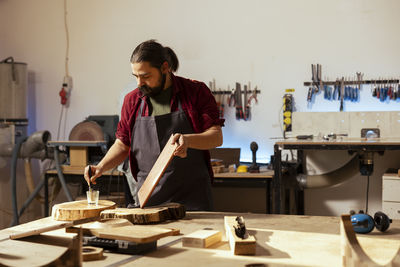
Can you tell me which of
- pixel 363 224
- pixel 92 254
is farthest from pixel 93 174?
pixel 363 224

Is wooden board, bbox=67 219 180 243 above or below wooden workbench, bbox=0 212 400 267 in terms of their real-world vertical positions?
above

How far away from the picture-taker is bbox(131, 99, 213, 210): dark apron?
6.97ft

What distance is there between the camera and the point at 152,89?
223 cm

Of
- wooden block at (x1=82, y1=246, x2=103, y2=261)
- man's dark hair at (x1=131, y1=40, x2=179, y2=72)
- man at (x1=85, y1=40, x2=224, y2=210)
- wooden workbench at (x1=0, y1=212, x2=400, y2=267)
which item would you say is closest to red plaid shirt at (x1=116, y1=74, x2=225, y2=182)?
man at (x1=85, y1=40, x2=224, y2=210)

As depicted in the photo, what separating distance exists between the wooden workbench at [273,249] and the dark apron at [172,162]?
0.51m

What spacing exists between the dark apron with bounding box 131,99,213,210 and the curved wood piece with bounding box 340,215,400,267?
1.11 metres

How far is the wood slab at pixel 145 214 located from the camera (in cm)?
161

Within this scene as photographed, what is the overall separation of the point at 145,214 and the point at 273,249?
505 mm

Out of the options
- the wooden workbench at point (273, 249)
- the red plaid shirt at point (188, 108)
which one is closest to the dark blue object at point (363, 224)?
the wooden workbench at point (273, 249)

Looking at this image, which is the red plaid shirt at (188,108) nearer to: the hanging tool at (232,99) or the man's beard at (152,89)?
the man's beard at (152,89)

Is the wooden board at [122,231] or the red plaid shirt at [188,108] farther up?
the red plaid shirt at [188,108]

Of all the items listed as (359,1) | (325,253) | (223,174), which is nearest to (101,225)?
(325,253)

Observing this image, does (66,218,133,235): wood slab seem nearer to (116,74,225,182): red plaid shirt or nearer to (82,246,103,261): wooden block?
(82,246,103,261): wooden block

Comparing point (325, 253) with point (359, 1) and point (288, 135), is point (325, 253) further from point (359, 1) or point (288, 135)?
point (359, 1)
